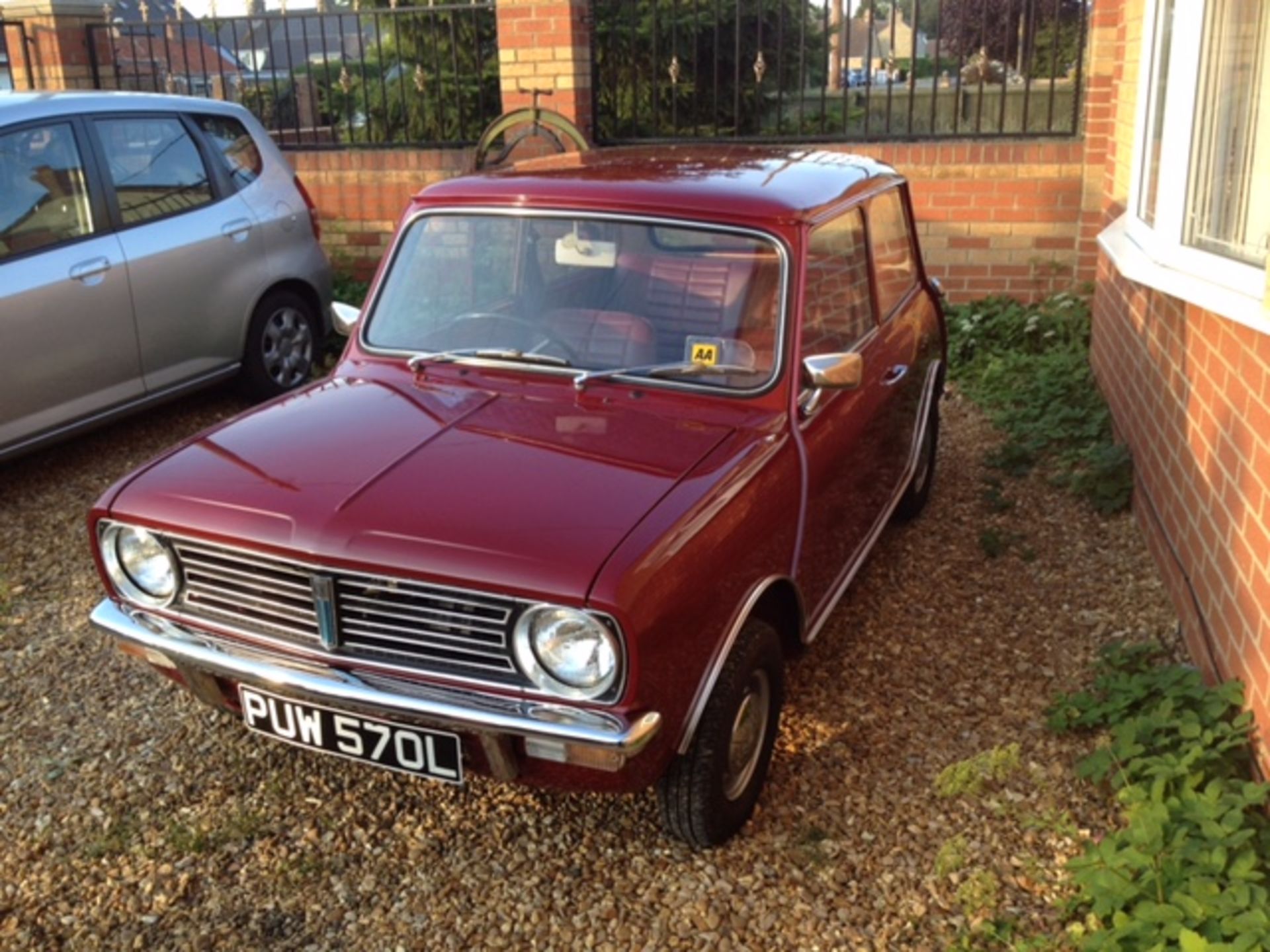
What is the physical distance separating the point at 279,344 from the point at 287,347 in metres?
0.07

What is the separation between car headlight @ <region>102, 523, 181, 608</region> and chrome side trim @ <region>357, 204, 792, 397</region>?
102 cm

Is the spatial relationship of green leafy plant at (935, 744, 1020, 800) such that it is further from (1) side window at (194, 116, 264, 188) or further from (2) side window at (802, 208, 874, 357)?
(1) side window at (194, 116, 264, 188)

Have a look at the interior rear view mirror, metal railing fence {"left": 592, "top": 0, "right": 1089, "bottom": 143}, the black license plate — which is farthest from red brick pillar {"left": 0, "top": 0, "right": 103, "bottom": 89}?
the black license plate

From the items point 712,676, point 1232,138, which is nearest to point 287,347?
point 712,676

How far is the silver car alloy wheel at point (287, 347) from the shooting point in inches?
273

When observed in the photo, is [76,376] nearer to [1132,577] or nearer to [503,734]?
[503,734]

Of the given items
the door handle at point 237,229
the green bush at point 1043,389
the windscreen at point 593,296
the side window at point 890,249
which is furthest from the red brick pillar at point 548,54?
the windscreen at point 593,296

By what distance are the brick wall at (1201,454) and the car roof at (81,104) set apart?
4.89 m

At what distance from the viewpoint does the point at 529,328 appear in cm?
372

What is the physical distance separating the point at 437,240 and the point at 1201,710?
107 inches

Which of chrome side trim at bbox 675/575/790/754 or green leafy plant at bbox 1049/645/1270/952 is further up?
chrome side trim at bbox 675/575/790/754

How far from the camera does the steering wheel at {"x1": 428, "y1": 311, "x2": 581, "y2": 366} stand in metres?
3.64

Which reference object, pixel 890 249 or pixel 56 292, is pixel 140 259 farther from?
pixel 890 249

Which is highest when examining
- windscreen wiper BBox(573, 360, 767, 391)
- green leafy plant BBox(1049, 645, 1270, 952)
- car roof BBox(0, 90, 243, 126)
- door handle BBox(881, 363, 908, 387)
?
car roof BBox(0, 90, 243, 126)
